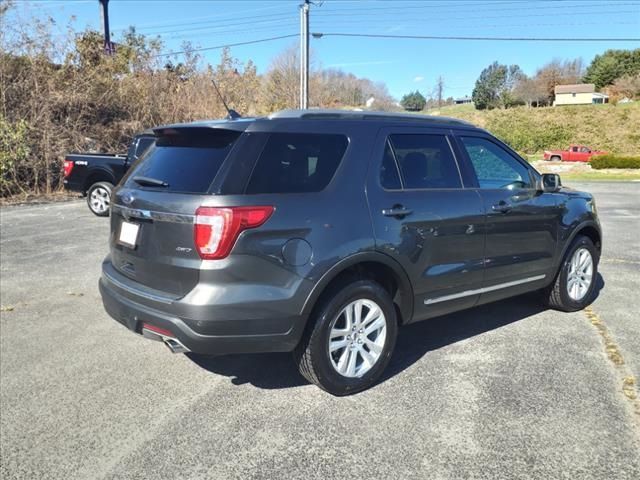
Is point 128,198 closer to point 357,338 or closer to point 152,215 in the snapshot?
point 152,215

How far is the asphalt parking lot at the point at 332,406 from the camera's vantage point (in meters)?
2.71

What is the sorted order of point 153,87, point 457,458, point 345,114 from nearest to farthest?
point 457,458 → point 345,114 → point 153,87

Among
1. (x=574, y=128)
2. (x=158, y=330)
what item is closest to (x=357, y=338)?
(x=158, y=330)

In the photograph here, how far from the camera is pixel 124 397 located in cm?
344

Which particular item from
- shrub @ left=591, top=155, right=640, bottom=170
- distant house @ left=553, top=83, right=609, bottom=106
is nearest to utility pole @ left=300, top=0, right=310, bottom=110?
shrub @ left=591, top=155, right=640, bottom=170

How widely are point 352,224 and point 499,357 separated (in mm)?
1755

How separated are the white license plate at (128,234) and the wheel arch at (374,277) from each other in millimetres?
1203

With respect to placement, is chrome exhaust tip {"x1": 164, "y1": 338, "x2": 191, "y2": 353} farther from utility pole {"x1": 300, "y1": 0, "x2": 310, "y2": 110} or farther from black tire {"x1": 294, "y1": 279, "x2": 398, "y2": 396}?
utility pole {"x1": 300, "y1": 0, "x2": 310, "y2": 110}

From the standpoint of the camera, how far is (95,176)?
1180cm

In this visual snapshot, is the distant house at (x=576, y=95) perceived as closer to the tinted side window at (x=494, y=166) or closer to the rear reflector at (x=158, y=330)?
the tinted side window at (x=494, y=166)

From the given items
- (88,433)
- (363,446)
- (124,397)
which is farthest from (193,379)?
(363,446)

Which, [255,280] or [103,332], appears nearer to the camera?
[255,280]

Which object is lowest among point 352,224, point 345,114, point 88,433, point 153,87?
point 88,433

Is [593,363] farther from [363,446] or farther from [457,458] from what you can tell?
[363,446]
